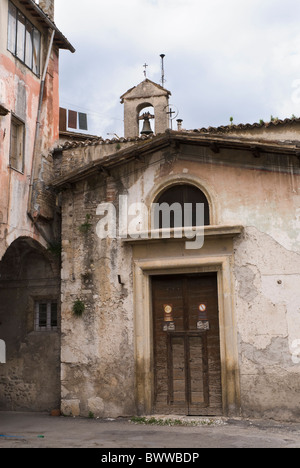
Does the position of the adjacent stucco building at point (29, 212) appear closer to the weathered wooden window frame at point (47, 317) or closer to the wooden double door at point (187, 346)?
the weathered wooden window frame at point (47, 317)

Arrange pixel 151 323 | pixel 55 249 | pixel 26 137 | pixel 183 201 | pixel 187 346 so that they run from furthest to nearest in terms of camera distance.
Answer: pixel 55 249 < pixel 26 137 < pixel 183 201 < pixel 151 323 < pixel 187 346

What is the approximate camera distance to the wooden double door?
10391 mm

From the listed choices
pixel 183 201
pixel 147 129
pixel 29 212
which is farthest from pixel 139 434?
pixel 147 129

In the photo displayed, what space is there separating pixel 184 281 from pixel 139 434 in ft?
10.7

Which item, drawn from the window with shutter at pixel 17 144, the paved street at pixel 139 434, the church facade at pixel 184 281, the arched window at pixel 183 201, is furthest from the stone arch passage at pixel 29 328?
the arched window at pixel 183 201

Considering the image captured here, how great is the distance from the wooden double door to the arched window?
1.12m

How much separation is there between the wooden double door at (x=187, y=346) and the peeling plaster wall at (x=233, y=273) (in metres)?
0.58

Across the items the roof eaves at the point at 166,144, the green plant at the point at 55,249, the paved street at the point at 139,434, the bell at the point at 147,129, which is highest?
the bell at the point at 147,129

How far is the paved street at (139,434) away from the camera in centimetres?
786

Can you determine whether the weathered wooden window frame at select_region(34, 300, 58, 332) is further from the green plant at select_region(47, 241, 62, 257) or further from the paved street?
the paved street

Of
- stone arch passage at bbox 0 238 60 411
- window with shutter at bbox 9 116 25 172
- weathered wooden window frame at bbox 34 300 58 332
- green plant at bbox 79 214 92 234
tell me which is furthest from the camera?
weathered wooden window frame at bbox 34 300 58 332

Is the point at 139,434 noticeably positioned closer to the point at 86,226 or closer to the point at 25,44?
the point at 86,226

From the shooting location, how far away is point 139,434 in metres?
8.87

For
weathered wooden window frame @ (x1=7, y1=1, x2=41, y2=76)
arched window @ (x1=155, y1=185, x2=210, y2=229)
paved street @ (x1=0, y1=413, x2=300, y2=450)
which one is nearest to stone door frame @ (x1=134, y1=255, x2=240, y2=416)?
paved street @ (x1=0, y1=413, x2=300, y2=450)
